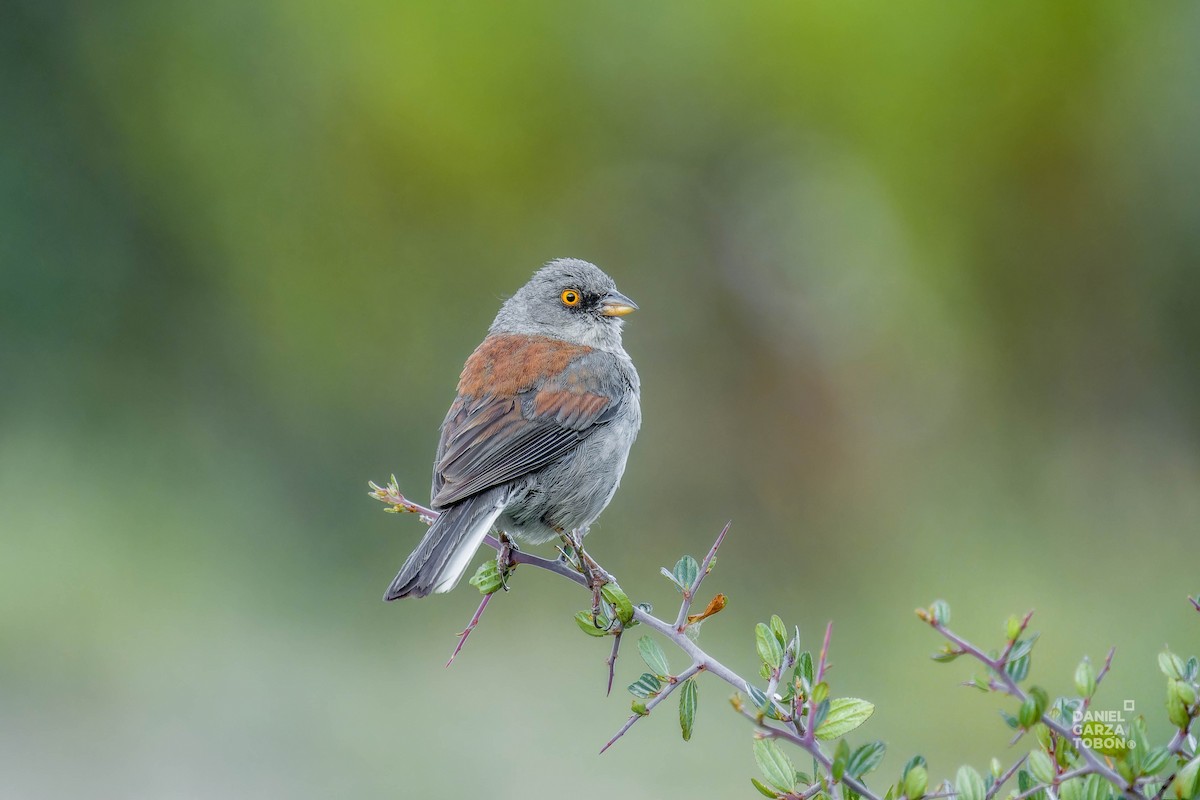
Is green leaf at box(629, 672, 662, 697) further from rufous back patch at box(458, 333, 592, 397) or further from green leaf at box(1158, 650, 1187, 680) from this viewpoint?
rufous back patch at box(458, 333, 592, 397)

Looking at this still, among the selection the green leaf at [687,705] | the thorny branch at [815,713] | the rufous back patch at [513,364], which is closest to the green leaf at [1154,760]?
the thorny branch at [815,713]

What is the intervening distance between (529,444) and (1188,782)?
2.40 meters

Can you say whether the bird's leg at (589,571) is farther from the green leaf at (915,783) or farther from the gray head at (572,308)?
the gray head at (572,308)

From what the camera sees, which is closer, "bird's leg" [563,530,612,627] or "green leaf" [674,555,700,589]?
"green leaf" [674,555,700,589]

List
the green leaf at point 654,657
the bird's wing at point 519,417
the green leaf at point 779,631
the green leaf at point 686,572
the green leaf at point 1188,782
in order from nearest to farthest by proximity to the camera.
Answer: the green leaf at point 1188,782, the green leaf at point 779,631, the green leaf at point 654,657, the green leaf at point 686,572, the bird's wing at point 519,417

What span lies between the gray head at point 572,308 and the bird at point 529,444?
0.19 ft

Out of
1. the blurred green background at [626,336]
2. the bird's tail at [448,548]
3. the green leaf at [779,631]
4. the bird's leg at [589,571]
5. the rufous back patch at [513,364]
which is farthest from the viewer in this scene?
the blurred green background at [626,336]

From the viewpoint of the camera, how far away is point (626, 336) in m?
7.05

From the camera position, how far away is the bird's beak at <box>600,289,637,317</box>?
4.45 meters

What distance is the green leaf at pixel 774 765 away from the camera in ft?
6.26

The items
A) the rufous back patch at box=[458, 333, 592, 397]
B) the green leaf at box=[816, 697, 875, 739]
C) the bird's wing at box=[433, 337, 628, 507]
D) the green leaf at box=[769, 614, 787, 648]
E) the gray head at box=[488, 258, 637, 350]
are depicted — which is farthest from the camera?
the gray head at box=[488, 258, 637, 350]

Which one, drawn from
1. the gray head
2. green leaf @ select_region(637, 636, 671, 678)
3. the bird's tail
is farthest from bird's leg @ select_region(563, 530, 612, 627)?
the gray head

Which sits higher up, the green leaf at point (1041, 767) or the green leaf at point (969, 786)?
the green leaf at point (1041, 767)

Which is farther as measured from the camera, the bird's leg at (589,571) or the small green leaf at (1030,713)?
the bird's leg at (589,571)
